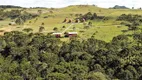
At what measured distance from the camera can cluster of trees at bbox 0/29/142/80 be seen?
91062 millimetres

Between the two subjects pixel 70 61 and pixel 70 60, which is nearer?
pixel 70 61

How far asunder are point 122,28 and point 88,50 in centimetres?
6276

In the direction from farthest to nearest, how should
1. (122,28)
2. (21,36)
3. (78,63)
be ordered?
1. (122,28)
2. (21,36)
3. (78,63)

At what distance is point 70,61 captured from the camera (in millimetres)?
107500

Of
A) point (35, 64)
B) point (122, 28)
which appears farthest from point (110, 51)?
point (122, 28)

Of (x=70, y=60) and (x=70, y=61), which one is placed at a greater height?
(x=70, y=61)

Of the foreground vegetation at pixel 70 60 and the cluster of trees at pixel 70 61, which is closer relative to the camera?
the cluster of trees at pixel 70 61

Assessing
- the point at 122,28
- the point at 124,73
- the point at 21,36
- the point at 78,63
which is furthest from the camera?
the point at 122,28

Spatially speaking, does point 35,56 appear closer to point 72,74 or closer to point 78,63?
point 78,63

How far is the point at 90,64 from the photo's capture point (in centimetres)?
10388

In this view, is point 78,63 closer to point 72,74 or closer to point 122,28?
point 72,74

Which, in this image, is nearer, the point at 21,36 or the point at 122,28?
the point at 21,36

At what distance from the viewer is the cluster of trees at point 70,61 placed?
91.1 metres

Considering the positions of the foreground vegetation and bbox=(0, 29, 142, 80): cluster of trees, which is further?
the foreground vegetation
